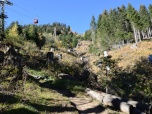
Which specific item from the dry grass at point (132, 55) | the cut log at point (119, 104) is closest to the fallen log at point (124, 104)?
the cut log at point (119, 104)

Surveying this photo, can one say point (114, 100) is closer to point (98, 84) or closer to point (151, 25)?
point (98, 84)

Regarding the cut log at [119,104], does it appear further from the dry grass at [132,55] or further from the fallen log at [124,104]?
the dry grass at [132,55]

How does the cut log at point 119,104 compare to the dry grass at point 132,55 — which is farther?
the dry grass at point 132,55

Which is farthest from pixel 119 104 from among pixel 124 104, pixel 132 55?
pixel 132 55

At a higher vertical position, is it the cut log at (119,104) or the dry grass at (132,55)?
the dry grass at (132,55)

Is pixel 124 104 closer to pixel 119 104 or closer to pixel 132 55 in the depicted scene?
pixel 119 104

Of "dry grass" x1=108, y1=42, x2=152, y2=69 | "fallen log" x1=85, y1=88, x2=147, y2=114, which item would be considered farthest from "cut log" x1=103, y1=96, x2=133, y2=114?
"dry grass" x1=108, y1=42, x2=152, y2=69

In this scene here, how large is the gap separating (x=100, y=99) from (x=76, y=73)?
16.5ft

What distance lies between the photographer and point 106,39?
112ft

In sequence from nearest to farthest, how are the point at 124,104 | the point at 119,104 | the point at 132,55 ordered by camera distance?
the point at 124,104
the point at 119,104
the point at 132,55

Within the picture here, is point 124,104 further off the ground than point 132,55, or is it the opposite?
point 132,55

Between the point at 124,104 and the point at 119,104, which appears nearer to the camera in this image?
the point at 124,104

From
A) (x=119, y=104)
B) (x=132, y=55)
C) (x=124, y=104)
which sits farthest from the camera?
(x=132, y=55)

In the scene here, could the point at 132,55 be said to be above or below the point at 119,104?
above
